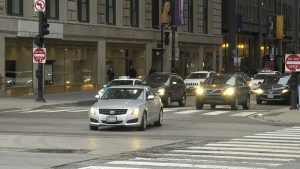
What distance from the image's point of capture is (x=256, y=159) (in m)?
13.5

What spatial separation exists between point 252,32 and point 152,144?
69.5 metres

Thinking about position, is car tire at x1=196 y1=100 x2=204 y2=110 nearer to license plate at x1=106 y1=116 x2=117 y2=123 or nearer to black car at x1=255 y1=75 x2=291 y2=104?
black car at x1=255 y1=75 x2=291 y2=104

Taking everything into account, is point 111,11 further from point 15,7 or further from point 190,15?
point 190,15

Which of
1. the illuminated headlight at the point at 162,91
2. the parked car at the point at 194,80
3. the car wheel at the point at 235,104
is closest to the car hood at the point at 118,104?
the car wheel at the point at 235,104

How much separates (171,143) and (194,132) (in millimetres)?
3624

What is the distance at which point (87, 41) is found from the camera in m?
45.3

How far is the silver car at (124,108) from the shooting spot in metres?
20.0

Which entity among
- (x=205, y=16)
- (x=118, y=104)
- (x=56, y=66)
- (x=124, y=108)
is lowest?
(x=124, y=108)

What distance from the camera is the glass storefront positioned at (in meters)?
38.6

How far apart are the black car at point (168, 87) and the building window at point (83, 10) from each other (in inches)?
462

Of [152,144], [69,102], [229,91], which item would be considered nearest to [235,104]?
[229,91]

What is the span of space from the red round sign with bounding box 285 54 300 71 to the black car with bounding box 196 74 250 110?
2.69m

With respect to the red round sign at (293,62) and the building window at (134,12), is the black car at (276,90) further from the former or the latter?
the building window at (134,12)

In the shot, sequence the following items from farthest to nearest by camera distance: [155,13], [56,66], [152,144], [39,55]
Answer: [155,13] → [56,66] → [39,55] → [152,144]
